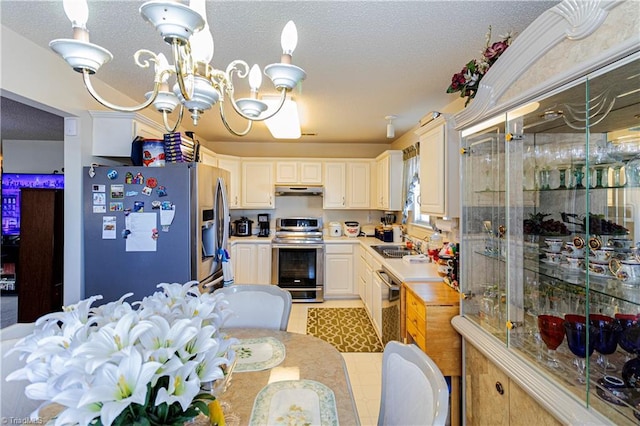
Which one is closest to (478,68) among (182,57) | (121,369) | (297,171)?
(182,57)

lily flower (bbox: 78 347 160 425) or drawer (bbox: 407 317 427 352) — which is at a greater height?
lily flower (bbox: 78 347 160 425)

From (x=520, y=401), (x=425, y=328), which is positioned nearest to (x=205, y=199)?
(x=425, y=328)

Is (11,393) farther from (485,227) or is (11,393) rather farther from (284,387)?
(485,227)

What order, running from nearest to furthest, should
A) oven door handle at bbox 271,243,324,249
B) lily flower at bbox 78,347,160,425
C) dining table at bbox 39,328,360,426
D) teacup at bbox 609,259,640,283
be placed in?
lily flower at bbox 78,347,160,425 → dining table at bbox 39,328,360,426 → teacup at bbox 609,259,640,283 → oven door handle at bbox 271,243,324,249

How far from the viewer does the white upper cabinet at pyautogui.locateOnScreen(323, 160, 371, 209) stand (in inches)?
186

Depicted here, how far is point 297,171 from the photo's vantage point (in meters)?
4.71

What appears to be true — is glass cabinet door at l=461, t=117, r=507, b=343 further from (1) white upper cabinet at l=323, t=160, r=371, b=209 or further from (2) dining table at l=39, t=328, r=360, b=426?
(1) white upper cabinet at l=323, t=160, r=371, b=209

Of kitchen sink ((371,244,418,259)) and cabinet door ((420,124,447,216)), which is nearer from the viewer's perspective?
cabinet door ((420,124,447,216))

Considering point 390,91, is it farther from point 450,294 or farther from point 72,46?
point 72,46

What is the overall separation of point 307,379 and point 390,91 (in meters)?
2.38

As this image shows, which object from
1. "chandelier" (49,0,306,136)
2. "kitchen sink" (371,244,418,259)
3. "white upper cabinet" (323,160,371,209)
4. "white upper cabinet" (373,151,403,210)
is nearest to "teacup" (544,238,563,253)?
"chandelier" (49,0,306,136)

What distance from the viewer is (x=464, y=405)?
1742mm

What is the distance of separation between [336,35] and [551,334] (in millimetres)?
1874

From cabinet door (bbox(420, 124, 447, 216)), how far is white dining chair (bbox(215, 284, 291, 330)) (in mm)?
1377
